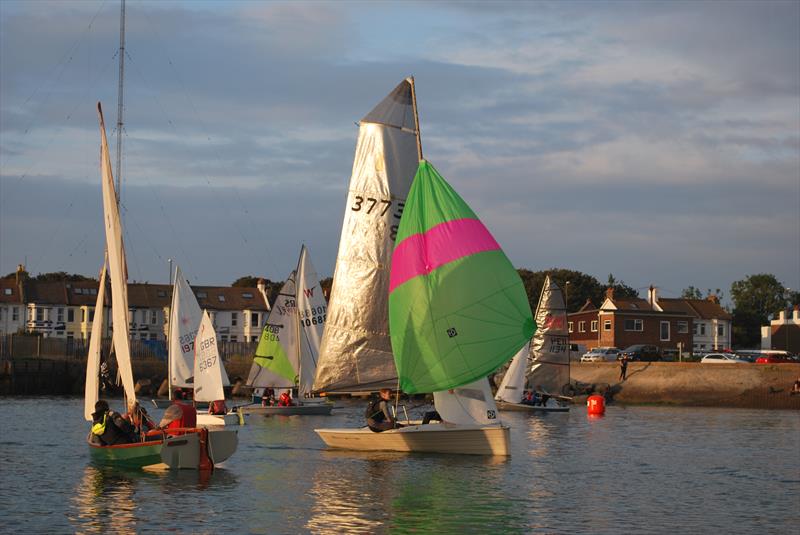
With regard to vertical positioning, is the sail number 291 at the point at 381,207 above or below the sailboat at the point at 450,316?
above

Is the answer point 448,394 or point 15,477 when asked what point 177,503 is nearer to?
point 15,477

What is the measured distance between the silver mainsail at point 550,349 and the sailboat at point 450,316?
1487 inches

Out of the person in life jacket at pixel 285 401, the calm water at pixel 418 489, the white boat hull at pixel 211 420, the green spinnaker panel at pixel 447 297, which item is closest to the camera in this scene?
the calm water at pixel 418 489

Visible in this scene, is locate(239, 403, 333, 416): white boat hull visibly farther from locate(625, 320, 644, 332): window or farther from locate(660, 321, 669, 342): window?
locate(660, 321, 669, 342): window

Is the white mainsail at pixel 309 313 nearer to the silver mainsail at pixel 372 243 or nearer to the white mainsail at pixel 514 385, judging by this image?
the white mainsail at pixel 514 385

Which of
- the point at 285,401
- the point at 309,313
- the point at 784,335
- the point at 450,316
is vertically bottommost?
the point at 285,401

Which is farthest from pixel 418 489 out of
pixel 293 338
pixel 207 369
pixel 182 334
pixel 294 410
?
pixel 293 338

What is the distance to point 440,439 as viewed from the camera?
38156 mm

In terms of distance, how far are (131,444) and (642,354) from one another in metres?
73.6

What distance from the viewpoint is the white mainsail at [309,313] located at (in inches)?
2574

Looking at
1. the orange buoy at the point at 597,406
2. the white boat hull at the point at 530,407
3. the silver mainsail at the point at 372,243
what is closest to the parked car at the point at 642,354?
the white boat hull at the point at 530,407

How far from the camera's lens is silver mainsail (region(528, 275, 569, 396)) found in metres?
76.2

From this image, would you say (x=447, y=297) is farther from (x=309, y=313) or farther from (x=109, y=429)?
(x=309, y=313)

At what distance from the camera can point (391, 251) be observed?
39812mm
